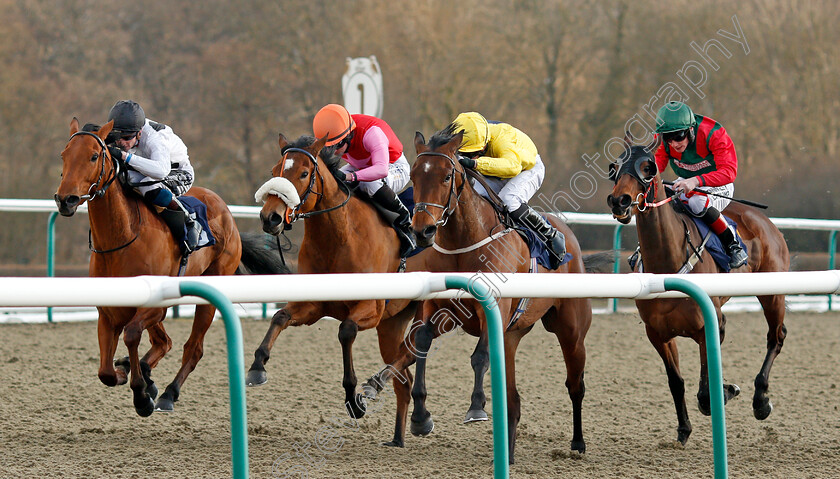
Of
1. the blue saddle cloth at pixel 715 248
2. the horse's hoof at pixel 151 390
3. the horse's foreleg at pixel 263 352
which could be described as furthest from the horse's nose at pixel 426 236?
the blue saddle cloth at pixel 715 248

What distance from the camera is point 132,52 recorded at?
1817 cm

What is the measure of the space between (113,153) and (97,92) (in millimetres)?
12038

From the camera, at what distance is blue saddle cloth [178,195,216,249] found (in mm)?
5398

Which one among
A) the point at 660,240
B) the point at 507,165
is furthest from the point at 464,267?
the point at 660,240

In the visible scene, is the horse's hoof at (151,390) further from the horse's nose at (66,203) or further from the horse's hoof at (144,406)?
the horse's nose at (66,203)

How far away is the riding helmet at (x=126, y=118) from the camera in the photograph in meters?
4.99

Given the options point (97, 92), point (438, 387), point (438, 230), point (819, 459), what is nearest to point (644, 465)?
point (819, 459)

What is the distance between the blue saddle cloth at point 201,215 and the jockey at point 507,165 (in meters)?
1.54

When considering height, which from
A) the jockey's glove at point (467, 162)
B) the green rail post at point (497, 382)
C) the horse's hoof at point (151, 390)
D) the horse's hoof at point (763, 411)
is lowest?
the horse's hoof at point (763, 411)

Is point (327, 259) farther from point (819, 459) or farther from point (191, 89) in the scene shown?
point (191, 89)

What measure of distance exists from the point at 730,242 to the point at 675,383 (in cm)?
93

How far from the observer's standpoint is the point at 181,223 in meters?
5.20

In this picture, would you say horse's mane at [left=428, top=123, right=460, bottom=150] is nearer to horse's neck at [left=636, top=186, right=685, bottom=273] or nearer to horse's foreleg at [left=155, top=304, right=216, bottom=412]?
horse's neck at [left=636, top=186, right=685, bottom=273]

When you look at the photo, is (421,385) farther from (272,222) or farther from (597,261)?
(597,261)
